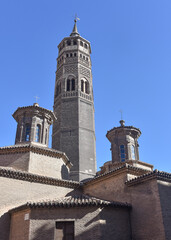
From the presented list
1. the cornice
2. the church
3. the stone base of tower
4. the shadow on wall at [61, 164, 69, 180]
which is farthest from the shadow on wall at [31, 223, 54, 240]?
the stone base of tower

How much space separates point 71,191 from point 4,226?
4.32 meters

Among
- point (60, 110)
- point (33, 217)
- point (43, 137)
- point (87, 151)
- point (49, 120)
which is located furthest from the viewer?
point (60, 110)

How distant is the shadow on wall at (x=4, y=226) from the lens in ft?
36.3

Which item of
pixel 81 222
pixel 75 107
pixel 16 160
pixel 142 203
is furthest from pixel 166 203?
pixel 75 107

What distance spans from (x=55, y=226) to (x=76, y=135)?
1072 centimetres

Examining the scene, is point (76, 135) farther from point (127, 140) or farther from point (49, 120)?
point (127, 140)

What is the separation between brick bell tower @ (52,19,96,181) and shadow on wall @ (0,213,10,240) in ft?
25.6

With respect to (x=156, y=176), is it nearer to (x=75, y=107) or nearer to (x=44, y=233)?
(x=44, y=233)

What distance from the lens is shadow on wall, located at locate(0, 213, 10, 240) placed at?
436 inches

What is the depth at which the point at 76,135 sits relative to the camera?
20688mm

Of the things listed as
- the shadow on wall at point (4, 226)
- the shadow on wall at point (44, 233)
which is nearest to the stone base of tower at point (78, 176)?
the shadow on wall at point (4, 226)

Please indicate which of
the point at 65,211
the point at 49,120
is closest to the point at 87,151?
the point at 49,120

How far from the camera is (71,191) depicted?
47.1 ft

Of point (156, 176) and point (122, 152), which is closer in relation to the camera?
point (156, 176)
